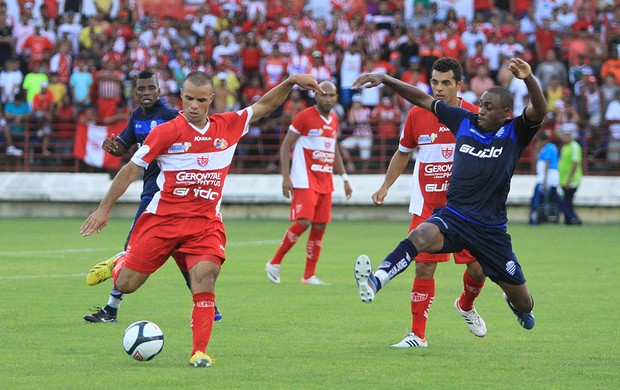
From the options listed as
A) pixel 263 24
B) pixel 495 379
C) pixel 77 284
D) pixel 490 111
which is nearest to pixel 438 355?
pixel 495 379

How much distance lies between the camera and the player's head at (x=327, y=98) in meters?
14.9

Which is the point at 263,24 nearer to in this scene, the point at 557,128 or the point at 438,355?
the point at 557,128

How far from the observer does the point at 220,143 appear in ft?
28.1

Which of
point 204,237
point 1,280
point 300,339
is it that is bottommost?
point 1,280

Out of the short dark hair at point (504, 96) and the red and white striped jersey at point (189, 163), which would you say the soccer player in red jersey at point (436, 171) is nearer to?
the short dark hair at point (504, 96)

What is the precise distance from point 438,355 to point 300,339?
1348 millimetres

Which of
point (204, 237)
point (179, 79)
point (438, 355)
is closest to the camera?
point (204, 237)

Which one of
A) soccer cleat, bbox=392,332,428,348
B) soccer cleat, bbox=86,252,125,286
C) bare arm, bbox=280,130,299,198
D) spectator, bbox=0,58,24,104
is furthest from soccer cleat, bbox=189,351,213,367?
spectator, bbox=0,58,24,104

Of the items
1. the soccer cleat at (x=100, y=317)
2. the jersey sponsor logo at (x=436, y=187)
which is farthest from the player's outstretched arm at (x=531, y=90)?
the soccer cleat at (x=100, y=317)

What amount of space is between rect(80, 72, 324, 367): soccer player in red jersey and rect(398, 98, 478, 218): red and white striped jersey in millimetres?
1654

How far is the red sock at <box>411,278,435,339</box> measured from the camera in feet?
31.2

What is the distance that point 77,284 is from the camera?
14.4 m

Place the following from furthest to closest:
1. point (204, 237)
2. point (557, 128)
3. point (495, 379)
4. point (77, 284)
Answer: point (557, 128) < point (77, 284) < point (204, 237) < point (495, 379)

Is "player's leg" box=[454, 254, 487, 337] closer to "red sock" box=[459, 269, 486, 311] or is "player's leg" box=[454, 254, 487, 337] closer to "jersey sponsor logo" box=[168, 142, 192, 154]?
"red sock" box=[459, 269, 486, 311]
